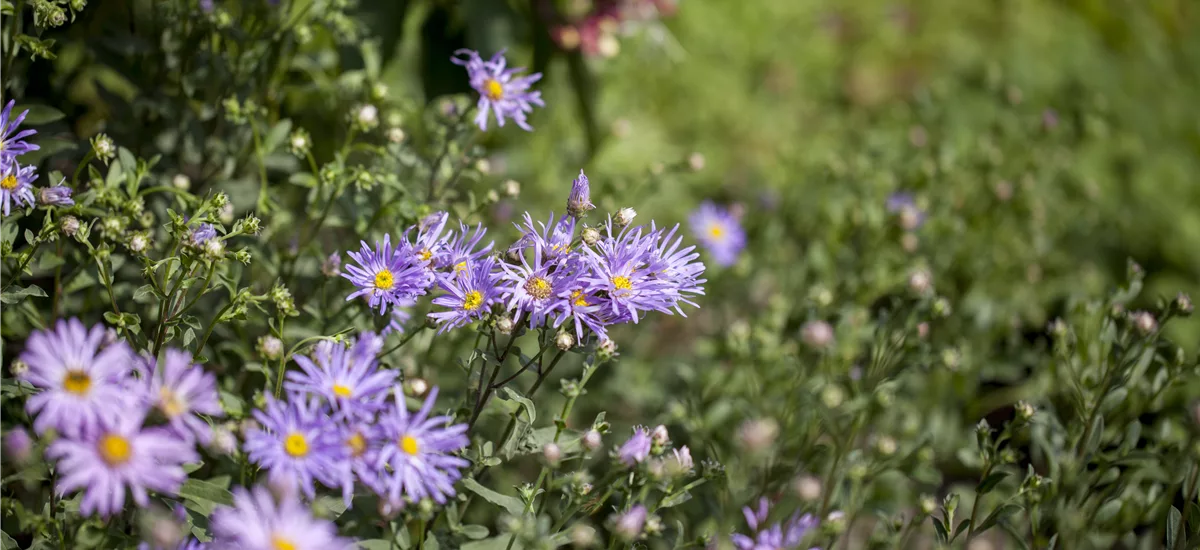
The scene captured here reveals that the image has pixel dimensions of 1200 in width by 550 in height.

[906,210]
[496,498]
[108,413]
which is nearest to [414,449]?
[496,498]

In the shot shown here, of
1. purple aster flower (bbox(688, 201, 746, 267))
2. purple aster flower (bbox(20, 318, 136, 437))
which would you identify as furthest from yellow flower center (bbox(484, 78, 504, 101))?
purple aster flower (bbox(688, 201, 746, 267))

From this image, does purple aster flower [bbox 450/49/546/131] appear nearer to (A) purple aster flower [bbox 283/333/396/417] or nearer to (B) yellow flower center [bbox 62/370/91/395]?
(A) purple aster flower [bbox 283/333/396/417]

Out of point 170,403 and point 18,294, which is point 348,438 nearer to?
point 170,403

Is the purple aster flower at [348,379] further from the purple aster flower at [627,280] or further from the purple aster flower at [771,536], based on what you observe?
the purple aster flower at [771,536]

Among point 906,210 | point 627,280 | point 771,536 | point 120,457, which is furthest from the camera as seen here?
point 906,210

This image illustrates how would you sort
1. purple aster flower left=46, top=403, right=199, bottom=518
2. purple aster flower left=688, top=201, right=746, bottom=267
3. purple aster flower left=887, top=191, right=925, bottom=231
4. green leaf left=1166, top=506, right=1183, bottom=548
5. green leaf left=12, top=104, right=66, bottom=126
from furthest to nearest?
purple aster flower left=688, top=201, right=746, bottom=267 < purple aster flower left=887, top=191, right=925, bottom=231 < green leaf left=12, top=104, right=66, bottom=126 < green leaf left=1166, top=506, right=1183, bottom=548 < purple aster flower left=46, top=403, right=199, bottom=518

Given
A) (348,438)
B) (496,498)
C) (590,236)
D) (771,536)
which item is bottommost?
(771,536)

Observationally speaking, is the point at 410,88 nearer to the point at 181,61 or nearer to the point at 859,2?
the point at 181,61

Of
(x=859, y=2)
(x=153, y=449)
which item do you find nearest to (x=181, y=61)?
(x=153, y=449)
